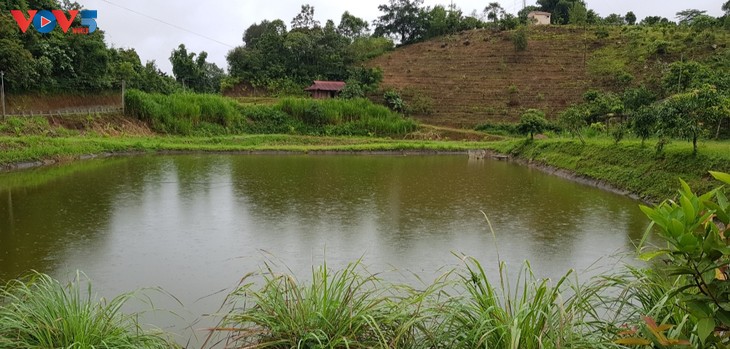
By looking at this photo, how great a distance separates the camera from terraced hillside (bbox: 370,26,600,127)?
93.7ft

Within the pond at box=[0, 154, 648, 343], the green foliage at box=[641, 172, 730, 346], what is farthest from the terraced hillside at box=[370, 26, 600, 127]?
the green foliage at box=[641, 172, 730, 346]

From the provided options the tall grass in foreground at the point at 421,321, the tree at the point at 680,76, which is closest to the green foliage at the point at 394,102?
the tree at the point at 680,76

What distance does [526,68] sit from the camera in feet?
108

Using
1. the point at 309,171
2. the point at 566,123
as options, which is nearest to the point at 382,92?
the point at 566,123

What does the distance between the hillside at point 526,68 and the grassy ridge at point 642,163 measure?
44.1 ft

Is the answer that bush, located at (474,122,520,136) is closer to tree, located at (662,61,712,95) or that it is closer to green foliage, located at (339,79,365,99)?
tree, located at (662,61,712,95)

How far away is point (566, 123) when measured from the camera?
53.5 feet

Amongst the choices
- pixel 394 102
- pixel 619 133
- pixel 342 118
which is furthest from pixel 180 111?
pixel 619 133

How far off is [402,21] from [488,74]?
499 inches

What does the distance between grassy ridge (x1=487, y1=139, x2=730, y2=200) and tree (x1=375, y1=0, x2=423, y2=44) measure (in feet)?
93.8

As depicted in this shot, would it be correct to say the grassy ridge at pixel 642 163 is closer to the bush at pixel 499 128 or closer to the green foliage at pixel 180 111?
the bush at pixel 499 128

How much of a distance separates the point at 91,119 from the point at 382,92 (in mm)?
16060

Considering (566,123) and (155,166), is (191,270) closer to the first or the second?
(155,166)

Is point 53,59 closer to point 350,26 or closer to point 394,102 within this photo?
point 394,102
